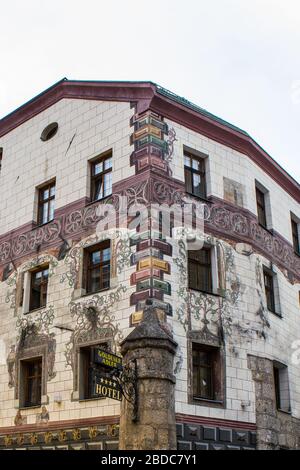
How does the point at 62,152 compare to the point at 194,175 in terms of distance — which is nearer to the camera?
the point at 194,175

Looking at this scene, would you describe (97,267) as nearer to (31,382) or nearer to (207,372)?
(31,382)

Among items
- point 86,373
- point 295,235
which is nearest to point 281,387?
point 86,373

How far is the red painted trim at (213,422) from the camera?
17.2 meters

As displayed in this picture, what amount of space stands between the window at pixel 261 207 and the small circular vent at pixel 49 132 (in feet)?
24.8

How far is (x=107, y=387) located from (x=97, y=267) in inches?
199

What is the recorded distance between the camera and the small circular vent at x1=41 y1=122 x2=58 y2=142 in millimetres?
23656

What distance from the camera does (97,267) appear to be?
20.0m

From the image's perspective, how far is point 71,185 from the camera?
21.7 m

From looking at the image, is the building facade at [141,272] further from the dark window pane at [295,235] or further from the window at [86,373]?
the dark window pane at [295,235]

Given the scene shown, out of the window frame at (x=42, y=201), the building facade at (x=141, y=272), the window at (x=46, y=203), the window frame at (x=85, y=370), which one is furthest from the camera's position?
the window frame at (x=42, y=201)

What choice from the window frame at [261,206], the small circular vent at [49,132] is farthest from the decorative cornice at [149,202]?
the small circular vent at [49,132]

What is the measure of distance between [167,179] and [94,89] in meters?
4.87

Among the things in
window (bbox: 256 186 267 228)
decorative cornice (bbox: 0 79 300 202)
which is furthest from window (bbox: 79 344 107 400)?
window (bbox: 256 186 267 228)

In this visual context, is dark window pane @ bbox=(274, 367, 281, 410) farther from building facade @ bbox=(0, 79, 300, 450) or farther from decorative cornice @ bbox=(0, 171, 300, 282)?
decorative cornice @ bbox=(0, 171, 300, 282)
